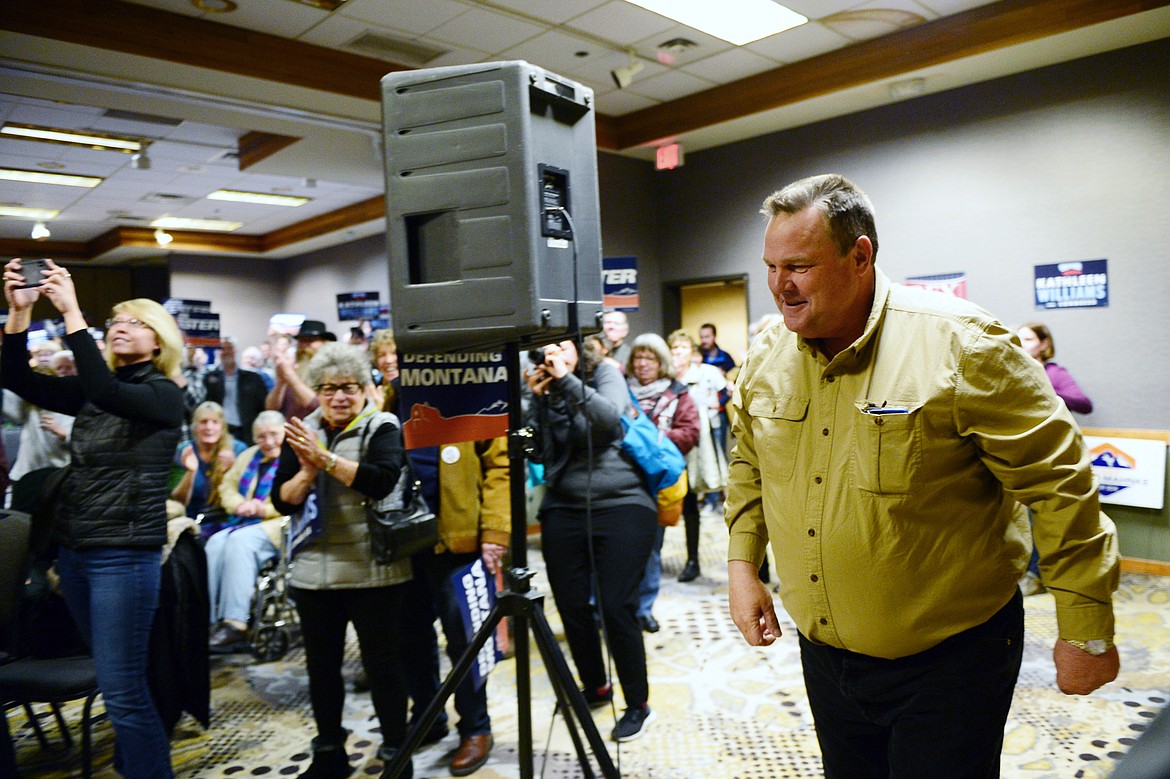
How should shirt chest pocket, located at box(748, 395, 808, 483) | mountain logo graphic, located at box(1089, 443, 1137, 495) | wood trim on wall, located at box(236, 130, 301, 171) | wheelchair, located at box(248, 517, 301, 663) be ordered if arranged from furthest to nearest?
wood trim on wall, located at box(236, 130, 301, 171), mountain logo graphic, located at box(1089, 443, 1137, 495), wheelchair, located at box(248, 517, 301, 663), shirt chest pocket, located at box(748, 395, 808, 483)

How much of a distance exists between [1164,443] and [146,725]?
5436mm

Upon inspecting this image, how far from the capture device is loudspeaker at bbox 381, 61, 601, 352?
5.33 feet

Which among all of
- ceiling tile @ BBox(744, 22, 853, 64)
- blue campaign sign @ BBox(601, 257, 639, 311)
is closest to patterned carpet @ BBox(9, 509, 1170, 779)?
blue campaign sign @ BBox(601, 257, 639, 311)

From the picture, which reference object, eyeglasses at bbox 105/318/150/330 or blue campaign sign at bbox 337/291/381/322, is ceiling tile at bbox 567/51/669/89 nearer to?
blue campaign sign at bbox 337/291/381/322

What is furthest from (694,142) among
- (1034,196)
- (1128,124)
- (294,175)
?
(294,175)

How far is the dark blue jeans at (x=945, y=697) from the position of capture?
137 cm

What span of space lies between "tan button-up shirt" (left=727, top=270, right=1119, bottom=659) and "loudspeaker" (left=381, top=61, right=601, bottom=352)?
58 cm

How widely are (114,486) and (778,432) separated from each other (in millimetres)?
2038

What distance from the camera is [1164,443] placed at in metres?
4.70

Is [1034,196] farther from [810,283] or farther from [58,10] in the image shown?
[58,10]

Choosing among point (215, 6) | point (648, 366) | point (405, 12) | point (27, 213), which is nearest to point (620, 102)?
point (405, 12)

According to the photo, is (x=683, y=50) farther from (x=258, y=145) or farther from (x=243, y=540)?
(x=243, y=540)

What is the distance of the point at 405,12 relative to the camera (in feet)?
14.9

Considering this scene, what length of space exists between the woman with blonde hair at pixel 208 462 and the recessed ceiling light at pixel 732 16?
3440 mm
